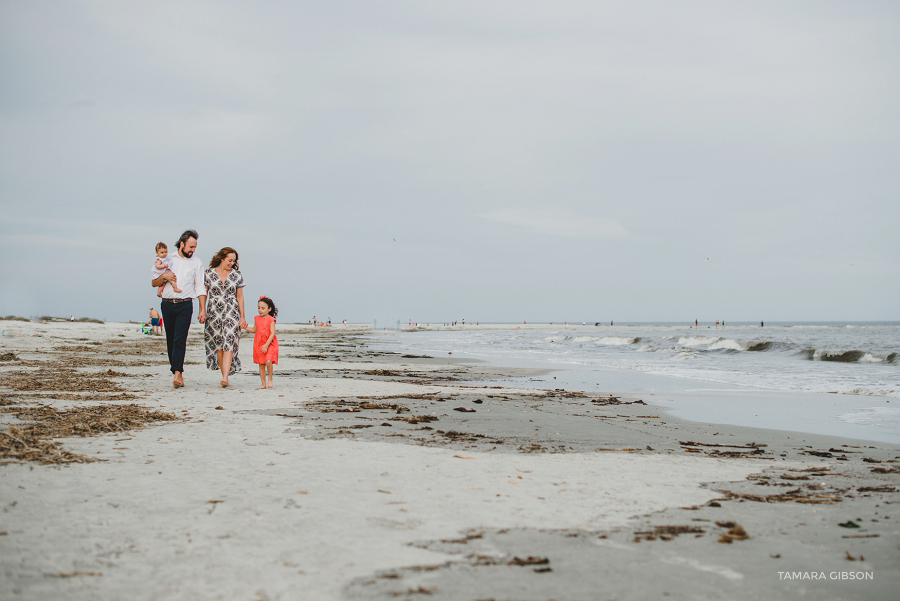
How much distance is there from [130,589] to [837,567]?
2966mm

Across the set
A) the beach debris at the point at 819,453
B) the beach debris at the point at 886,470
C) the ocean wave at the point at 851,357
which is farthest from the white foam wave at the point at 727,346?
the beach debris at the point at 886,470

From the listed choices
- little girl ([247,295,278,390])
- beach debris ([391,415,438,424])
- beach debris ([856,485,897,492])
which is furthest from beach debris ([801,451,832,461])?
little girl ([247,295,278,390])

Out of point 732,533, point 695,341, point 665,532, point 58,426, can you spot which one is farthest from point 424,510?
point 695,341

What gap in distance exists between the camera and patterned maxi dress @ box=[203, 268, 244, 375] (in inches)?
346

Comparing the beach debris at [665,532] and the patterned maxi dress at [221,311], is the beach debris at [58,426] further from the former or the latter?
the beach debris at [665,532]

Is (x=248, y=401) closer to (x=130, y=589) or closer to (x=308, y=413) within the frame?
(x=308, y=413)

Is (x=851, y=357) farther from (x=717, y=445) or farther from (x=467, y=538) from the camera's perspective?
(x=467, y=538)

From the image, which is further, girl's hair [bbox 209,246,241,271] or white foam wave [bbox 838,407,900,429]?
girl's hair [bbox 209,246,241,271]

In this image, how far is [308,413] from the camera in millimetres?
6805

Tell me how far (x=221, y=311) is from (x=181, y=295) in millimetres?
578

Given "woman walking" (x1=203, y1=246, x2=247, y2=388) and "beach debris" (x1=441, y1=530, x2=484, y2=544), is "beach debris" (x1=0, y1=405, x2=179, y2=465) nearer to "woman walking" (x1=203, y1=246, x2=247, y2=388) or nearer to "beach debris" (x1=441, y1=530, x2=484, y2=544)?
"woman walking" (x1=203, y1=246, x2=247, y2=388)

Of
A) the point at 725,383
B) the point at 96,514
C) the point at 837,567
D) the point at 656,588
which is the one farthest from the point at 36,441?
the point at 725,383

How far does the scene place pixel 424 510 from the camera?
10.9 feet

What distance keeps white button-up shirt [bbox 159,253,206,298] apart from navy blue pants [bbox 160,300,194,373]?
0.47 ft
